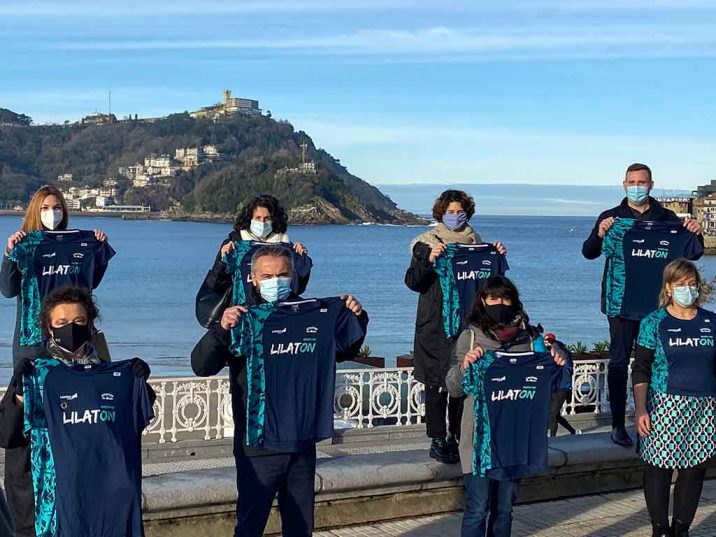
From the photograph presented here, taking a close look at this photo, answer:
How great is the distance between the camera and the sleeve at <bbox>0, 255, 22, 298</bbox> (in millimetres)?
7950

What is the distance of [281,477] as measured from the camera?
621 centimetres

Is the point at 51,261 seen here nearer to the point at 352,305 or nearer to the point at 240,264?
the point at 240,264

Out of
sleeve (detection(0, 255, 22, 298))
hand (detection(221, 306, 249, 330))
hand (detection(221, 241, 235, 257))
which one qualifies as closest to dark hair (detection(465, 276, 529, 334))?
hand (detection(221, 306, 249, 330))

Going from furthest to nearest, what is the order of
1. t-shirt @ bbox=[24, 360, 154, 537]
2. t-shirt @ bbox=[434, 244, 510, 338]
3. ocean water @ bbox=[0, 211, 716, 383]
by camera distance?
ocean water @ bbox=[0, 211, 716, 383] → t-shirt @ bbox=[434, 244, 510, 338] → t-shirt @ bbox=[24, 360, 154, 537]

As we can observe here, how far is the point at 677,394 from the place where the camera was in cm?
740

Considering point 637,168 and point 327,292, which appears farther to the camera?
point 327,292

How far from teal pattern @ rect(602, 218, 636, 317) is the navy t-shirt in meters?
4.48

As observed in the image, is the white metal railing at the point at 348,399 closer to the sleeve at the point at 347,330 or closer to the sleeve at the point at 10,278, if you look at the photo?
the sleeve at the point at 10,278

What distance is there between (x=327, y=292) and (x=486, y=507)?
74.3 m

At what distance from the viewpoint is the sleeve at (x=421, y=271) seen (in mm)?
8273

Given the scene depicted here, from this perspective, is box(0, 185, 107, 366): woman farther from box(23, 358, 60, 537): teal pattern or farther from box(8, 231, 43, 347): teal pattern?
box(23, 358, 60, 537): teal pattern

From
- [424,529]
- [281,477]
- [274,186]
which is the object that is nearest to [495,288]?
[281,477]

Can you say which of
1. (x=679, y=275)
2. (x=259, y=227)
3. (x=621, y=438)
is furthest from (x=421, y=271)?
(x=621, y=438)

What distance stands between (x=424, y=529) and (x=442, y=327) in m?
1.37
